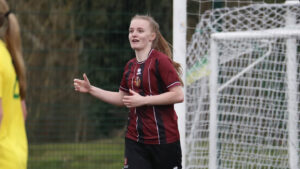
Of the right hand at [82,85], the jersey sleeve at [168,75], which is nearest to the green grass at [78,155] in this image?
the right hand at [82,85]

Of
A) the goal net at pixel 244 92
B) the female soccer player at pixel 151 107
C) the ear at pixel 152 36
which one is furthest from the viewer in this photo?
the goal net at pixel 244 92

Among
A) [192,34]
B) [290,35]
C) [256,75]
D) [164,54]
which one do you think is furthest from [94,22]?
[164,54]

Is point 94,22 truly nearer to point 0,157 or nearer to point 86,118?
point 86,118

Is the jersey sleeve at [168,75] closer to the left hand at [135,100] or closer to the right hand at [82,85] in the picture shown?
the left hand at [135,100]

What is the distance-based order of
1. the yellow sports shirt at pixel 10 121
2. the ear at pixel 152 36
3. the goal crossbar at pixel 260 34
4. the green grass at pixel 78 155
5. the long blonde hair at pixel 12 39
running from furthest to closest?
the green grass at pixel 78 155
the goal crossbar at pixel 260 34
the ear at pixel 152 36
the long blonde hair at pixel 12 39
the yellow sports shirt at pixel 10 121

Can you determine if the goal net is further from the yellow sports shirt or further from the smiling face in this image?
the yellow sports shirt

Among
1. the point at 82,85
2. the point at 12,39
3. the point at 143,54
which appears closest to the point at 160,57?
the point at 143,54

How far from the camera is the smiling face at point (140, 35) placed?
157 inches

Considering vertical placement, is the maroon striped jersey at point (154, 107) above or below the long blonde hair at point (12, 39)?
below

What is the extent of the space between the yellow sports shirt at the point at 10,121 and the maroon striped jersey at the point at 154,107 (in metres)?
1.36

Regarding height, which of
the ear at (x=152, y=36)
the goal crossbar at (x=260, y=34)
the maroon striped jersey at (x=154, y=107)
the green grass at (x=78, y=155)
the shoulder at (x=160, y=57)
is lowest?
the green grass at (x=78, y=155)

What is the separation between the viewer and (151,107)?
392cm

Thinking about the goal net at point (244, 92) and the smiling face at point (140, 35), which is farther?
the goal net at point (244, 92)

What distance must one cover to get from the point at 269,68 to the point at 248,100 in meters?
0.46
